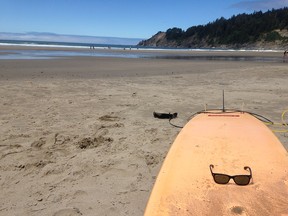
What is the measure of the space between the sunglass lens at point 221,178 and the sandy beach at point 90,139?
101 cm

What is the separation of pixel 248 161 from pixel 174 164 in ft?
1.93

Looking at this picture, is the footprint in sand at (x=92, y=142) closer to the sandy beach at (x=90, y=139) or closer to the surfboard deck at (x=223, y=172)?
the sandy beach at (x=90, y=139)

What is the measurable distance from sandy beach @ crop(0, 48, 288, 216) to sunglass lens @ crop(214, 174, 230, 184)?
101 cm

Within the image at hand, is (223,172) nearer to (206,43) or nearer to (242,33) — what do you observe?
(242,33)

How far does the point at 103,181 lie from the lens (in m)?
3.63

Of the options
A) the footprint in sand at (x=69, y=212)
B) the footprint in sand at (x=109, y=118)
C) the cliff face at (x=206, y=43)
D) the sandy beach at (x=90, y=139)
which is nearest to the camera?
the footprint in sand at (x=69, y=212)

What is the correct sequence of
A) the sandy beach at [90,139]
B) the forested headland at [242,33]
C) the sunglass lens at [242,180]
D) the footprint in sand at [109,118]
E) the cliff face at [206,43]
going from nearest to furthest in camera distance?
the sunglass lens at [242,180], the sandy beach at [90,139], the footprint in sand at [109,118], the cliff face at [206,43], the forested headland at [242,33]

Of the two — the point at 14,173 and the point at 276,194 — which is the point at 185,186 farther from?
the point at 14,173

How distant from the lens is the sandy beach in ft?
10.7

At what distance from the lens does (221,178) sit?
231 centimetres

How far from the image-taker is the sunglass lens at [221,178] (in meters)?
2.28

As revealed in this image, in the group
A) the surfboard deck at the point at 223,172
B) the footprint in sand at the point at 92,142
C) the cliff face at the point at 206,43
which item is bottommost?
the cliff face at the point at 206,43

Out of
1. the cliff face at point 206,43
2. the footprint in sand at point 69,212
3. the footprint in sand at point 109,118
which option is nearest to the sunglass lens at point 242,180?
the footprint in sand at point 69,212

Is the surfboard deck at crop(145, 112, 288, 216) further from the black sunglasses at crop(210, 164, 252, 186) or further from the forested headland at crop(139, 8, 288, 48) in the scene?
the forested headland at crop(139, 8, 288, 48)
